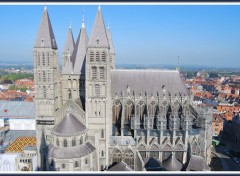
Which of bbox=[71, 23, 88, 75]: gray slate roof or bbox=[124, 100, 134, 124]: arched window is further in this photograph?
bbox=[71, 23, 88, 75]: gray slate roof

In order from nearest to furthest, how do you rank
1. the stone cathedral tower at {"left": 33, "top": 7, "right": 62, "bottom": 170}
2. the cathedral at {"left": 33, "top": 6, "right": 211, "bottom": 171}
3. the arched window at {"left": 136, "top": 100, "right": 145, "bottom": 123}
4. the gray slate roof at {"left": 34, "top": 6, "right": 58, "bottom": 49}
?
the cathedral at {"left": 33, "top": 6, "right": 211, "bottom": 171} < the gray slate roof at {"left": 34, "top": 6, "right": 58, "bottom": 49} < the stone cathedral tower at {"left": 33, "top": 7, "right": 62, "bottom": 170} < the arched window at {"left": 136, "top": 100, "right": 145, "bottom": 123}

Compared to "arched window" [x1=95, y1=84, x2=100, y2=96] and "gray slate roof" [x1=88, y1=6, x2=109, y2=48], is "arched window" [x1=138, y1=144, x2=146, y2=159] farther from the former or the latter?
"gray slate roof" [x1=88, y1=6, x2=109, y2=48]

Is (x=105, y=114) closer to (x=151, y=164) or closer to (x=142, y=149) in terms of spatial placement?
(x=142, y=149)

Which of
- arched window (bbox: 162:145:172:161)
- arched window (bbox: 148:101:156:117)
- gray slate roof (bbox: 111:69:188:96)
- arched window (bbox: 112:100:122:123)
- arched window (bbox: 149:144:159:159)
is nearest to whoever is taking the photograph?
arched window (bbox: 162:145:172:161)

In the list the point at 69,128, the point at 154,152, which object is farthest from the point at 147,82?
the point at 69,128

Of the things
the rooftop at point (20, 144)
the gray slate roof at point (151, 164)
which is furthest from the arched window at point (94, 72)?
the rooftop at point (20, 144)


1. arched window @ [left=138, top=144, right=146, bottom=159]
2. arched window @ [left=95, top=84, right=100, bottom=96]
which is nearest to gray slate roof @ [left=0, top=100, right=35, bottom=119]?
arched window @ [left=95, top=84, right=100, bottom=96]

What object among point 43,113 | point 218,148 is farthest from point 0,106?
point 218,148
